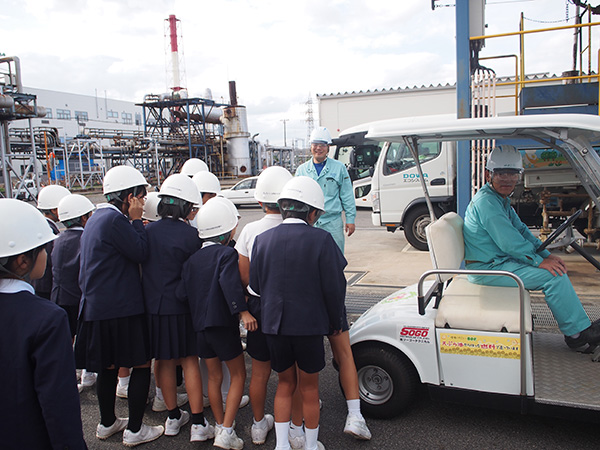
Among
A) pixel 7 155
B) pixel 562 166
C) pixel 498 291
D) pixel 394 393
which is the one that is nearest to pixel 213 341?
pixel 394 393

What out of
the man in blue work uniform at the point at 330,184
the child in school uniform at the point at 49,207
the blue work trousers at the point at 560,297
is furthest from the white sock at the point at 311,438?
the child in school uniform at the point at 49,207

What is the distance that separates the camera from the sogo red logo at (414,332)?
10.1ft

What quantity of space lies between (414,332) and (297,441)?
1086 millimetres

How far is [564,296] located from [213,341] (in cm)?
250

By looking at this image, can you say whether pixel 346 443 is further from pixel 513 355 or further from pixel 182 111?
pixel 182 111

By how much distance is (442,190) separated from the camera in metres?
9.02

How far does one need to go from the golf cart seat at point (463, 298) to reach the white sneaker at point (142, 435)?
215cm

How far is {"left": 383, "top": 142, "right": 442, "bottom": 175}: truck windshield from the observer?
9180 mm

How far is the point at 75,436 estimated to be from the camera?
1.76 metres

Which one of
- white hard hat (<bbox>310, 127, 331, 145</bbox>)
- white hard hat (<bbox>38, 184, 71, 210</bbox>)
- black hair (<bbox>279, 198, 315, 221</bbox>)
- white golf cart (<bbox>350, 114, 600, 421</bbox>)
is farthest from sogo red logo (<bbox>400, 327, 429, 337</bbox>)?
white hard hat (<bbox>38, 184, 71, 210</bbox>)

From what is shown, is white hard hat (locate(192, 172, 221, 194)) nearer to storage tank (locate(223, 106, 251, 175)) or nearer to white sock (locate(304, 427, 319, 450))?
white sock (locate(304, 427, 319, 450))

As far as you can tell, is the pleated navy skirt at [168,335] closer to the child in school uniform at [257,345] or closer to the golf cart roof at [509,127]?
the child in school uniform at [257,345]

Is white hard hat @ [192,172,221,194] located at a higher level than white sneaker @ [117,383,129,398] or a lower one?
higher

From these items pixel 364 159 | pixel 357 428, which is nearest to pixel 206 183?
pixel 357 428
